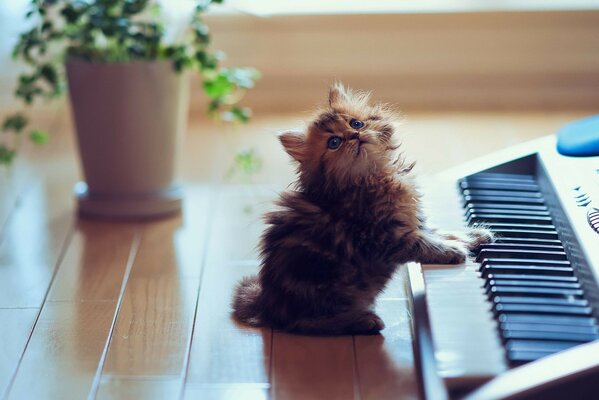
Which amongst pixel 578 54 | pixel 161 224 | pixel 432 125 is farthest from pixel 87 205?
pixel 578 54

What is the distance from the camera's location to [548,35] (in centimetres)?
399

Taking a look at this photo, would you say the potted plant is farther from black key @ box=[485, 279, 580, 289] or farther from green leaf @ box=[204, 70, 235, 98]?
black key @ box=[485, 279, 580, 289]

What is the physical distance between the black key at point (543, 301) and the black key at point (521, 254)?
0.66ft

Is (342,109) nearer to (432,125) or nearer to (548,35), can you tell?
(432,125)

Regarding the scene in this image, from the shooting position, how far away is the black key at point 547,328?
5.55 feet

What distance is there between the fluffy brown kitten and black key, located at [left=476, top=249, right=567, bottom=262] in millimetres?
46

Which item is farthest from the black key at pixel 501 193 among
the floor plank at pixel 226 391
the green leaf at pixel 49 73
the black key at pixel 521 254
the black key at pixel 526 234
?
the green leaf at pixel 49 73

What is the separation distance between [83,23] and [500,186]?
54.6 inches

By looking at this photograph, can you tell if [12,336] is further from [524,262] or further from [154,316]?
[524,262]

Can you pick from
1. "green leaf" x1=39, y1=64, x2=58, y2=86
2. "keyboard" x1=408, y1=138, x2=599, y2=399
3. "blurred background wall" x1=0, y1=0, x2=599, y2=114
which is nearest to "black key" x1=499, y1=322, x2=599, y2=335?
"keyboard" x1=408, y1=138, x2=599, y2=399

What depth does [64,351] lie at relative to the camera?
2.12 metres

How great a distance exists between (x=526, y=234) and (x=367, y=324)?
1.38ft

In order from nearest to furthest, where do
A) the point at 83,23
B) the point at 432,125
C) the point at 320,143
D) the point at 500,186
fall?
the point at 320,143 → the point at 500,186 → the point at 83,23 → the point at 432,125

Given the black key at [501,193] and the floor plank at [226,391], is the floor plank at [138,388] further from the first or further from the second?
the black key at [501,193]
